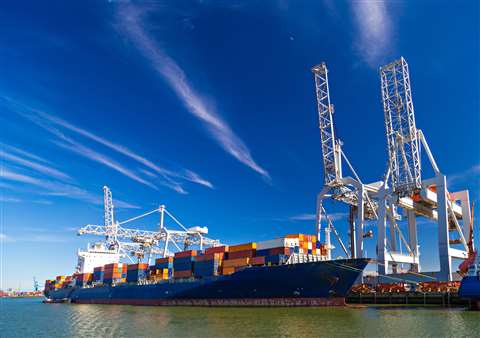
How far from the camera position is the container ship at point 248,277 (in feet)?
123

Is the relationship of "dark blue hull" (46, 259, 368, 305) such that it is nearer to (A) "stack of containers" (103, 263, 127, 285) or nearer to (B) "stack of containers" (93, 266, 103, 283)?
(A) "stack of containers" (103, 263, 127, 285)

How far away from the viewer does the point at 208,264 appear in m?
45.9

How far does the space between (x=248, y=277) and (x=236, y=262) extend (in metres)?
3.38

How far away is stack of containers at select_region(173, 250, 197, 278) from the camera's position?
4885 centimetres

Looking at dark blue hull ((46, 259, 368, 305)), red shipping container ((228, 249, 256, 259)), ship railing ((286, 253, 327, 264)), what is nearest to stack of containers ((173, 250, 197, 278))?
dark blue hull ((46, 259, 368, 305))

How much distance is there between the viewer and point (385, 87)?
58031 mm

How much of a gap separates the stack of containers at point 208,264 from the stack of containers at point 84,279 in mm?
32863

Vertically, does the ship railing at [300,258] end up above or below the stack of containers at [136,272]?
above

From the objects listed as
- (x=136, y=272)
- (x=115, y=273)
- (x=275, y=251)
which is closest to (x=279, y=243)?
(x=275, y=251)

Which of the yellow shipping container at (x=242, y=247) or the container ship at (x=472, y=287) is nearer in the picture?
the container ship at (x=472, y=287)

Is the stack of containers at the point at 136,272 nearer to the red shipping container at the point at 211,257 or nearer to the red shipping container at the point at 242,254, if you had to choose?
the red shipping container at the point at 211,257

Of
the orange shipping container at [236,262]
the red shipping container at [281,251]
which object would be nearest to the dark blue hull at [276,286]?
the orange shipping container at [236,262]

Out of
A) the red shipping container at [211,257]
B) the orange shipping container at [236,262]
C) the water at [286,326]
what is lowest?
the water at [286,326]

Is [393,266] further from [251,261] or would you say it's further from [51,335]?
[51,335]
